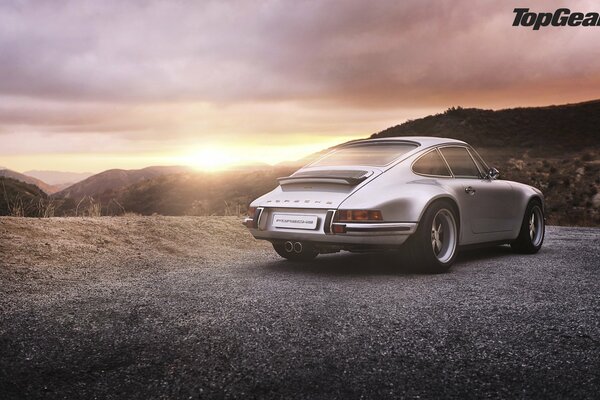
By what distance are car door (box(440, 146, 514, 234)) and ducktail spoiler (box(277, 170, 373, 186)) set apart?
1.24 meters

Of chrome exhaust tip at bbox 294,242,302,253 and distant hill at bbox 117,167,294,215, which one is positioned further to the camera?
distant hill at bbox 117,167,294,215

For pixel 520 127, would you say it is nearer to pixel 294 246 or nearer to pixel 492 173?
pixel 492 173

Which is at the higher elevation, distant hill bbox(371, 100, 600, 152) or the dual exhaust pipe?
distant hill bbox(371, 100, 600, 152)

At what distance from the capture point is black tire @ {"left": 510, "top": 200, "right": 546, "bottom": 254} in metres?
7.25

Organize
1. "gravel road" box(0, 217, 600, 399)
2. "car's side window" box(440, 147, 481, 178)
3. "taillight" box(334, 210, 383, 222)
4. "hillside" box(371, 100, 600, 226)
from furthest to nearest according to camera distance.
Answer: "hillside" box(371, 100, 600, 226)
"car's side window" box(440, 147, 481, 178)
"taillight" box(334, 210, 383, 222)
"gravel road" box(0, 217, 600, 399)

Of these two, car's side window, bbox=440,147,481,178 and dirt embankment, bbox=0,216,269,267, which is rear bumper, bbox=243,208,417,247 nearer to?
car's side window, bbox=440,147,481,178

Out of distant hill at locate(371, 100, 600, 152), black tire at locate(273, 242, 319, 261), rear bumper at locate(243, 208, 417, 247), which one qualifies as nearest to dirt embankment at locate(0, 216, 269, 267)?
black tire at locate(273, 242, 319, 261)

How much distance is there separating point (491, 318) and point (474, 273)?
1935 mm

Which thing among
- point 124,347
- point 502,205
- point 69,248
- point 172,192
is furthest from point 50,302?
point 172,192

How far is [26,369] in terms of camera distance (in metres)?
2.95

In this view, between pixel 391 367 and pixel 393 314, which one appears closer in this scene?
pixel 391 367

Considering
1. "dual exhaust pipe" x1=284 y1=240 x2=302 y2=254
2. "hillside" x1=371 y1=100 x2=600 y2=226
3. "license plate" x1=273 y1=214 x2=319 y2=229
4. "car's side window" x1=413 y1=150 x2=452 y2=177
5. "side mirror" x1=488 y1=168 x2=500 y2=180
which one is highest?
"hillside" x1=371 y1=100 x2=600 y2=226

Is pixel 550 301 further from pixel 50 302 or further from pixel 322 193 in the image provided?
pixel 50 302

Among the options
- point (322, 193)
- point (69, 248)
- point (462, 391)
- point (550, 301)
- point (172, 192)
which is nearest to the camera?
point (462, 391)
